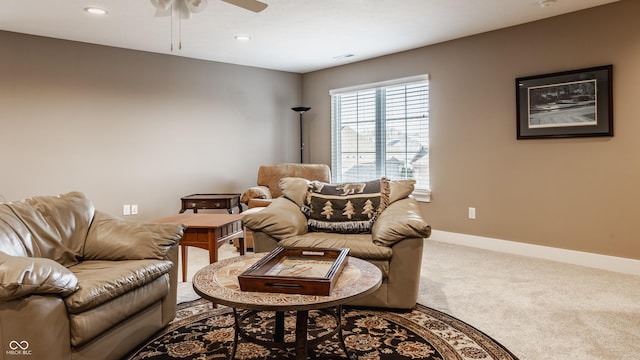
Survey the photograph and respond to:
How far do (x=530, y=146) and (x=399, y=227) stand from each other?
2320 mm

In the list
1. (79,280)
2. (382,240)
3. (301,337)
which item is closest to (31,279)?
(79,280)

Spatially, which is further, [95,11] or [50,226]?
[95,11]

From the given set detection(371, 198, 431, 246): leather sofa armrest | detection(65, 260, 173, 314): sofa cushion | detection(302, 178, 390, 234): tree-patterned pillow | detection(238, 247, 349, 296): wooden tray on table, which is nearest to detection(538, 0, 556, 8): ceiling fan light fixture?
detection(302, 178, 390, 234): tree-patterned pillow

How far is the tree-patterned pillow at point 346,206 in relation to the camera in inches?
123

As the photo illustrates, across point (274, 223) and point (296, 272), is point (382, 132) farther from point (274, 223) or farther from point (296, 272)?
point (296, 272)

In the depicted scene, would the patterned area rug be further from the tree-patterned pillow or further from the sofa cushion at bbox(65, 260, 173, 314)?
the tree-patterned pillow

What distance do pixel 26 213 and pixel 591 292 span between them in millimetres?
3775

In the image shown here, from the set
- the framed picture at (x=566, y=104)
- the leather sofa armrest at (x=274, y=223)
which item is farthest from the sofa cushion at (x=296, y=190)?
the framed picture at (x=566, y=104)

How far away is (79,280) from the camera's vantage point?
1.91 meters

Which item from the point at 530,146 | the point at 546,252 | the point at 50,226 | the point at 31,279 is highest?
the point at 530,146

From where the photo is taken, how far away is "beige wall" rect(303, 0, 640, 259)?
363 cm

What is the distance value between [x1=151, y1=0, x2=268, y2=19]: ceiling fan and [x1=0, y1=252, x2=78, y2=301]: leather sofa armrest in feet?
5.56

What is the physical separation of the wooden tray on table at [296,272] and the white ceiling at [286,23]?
7.38ft

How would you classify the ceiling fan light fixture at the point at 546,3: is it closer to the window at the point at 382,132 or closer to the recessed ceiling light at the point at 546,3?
the recessed ceiling light at the point at 546,3
